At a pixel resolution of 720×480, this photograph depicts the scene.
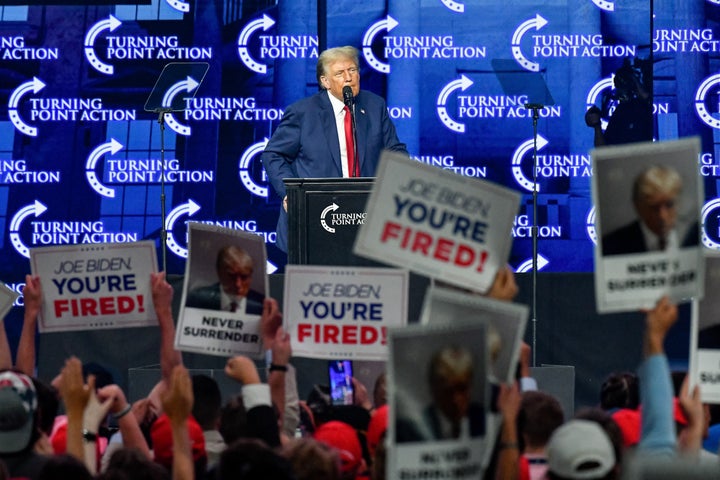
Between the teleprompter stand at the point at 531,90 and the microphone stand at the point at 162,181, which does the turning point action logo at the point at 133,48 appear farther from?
the teleprompter stand at the point at 531,90

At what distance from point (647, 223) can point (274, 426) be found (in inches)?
46.4

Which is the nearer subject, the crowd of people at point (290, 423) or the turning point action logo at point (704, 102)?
the crowd of people at point (290, 423)

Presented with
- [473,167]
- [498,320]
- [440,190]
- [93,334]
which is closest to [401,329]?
[498,320]

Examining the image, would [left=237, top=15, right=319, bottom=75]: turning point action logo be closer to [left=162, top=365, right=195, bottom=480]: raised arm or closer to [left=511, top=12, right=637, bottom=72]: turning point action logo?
[left=511, top=12, right=637, bottom=72]: turning point action logo

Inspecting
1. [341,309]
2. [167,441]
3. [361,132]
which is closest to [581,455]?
[167,441]

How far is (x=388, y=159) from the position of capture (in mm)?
4445

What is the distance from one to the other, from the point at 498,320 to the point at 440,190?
0.64 m

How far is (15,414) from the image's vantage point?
4.14 meters

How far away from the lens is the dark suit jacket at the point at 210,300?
5.27m

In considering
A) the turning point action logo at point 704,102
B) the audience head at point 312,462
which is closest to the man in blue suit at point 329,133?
the turning point action logo at point 704,102

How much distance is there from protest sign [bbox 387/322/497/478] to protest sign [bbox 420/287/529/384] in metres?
0.30

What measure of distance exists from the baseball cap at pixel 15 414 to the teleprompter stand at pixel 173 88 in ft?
18.8

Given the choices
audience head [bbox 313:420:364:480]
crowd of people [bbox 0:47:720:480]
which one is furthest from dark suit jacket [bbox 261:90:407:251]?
audience head [bbox 313:420:364:480]

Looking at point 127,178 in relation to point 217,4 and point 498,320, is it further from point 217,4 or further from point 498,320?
point 498,320
